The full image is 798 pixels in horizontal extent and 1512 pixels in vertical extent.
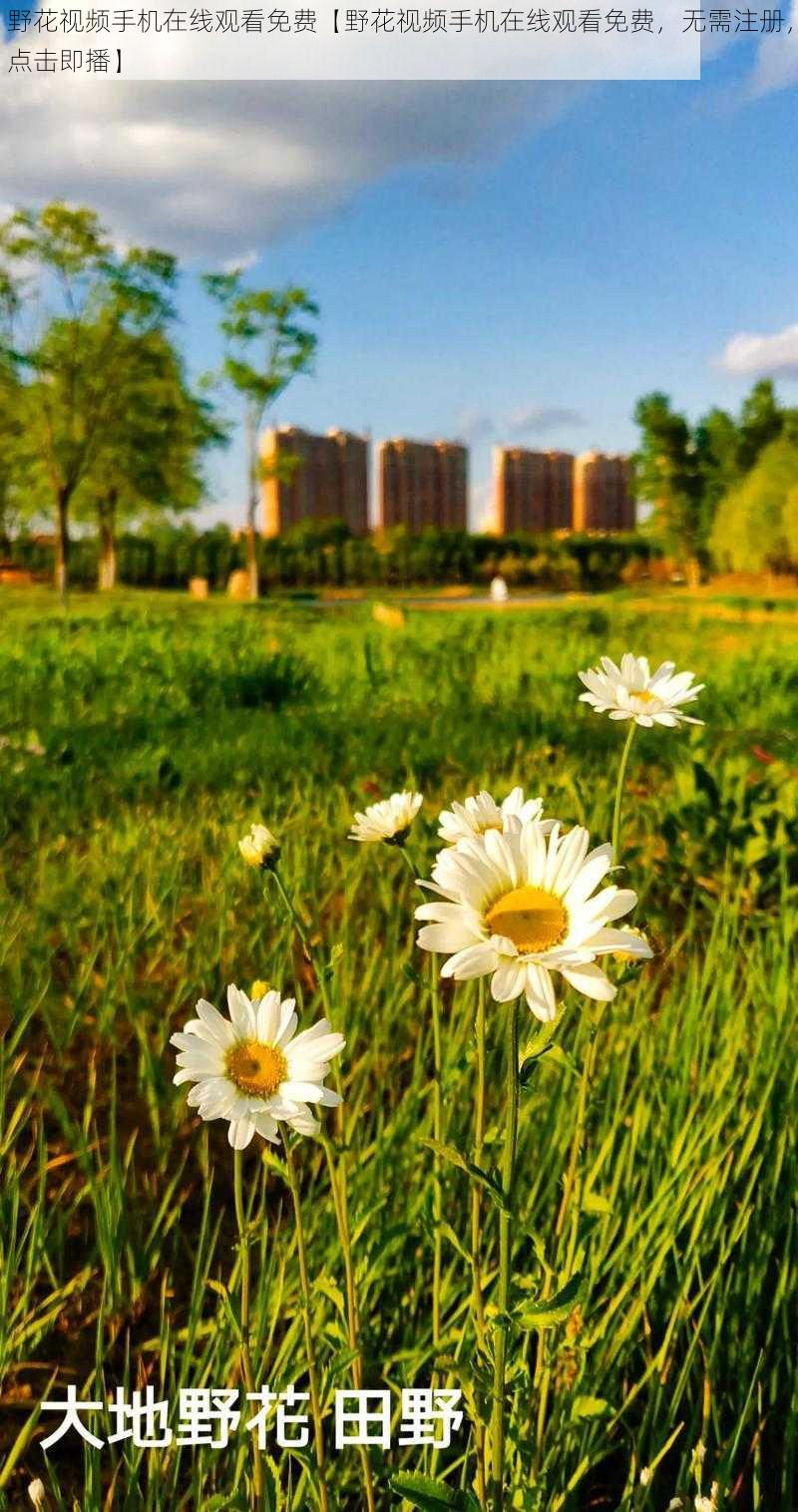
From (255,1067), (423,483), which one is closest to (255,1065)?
(255,1067)

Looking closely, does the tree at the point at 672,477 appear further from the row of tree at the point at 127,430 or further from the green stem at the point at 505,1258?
the green stem at the point at 505,1258

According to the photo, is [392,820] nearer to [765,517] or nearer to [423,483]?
[765,517]

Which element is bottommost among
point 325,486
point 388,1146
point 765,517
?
point 388,1146

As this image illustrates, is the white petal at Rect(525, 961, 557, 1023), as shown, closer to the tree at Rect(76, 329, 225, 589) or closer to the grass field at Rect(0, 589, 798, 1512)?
the grass field at Rect(0, 589, 798, 1512)

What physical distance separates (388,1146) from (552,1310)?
1.80 ft

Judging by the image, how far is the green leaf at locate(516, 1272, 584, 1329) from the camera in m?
0.60

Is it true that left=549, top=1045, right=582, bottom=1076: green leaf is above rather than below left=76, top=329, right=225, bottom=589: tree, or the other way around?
below

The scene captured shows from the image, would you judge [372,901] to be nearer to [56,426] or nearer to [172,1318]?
[172,1318]

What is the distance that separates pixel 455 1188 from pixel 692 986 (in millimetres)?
421

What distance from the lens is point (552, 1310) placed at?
2.05 feet

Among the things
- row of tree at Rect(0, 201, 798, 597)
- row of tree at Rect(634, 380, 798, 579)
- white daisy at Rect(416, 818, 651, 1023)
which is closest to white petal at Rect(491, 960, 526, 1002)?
white daisy at Rect(416, 818, 651, 1023)

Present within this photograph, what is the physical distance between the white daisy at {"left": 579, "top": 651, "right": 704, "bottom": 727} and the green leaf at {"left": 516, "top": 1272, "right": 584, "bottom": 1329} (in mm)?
385

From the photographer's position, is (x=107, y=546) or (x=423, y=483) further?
(x=423, y=483)

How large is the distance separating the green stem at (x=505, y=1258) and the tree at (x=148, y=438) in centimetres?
2485
